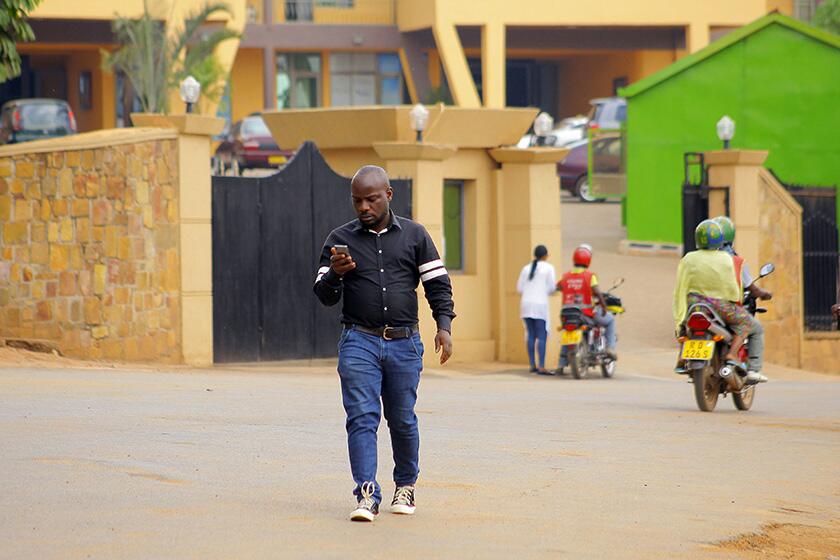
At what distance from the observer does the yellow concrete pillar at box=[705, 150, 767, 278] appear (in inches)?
900

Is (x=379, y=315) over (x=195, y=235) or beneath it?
beneath

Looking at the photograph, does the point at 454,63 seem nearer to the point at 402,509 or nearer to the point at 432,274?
the point at 432,274

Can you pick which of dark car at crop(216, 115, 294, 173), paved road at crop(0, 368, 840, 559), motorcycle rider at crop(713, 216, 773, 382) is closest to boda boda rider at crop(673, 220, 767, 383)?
motorcycle rider at crop(713, 216, 773, 382)

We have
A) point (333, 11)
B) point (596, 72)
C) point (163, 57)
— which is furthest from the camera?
point (596, 72)

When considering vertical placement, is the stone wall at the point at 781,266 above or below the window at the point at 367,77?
below

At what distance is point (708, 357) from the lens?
1363cm

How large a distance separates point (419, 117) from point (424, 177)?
2.60ft

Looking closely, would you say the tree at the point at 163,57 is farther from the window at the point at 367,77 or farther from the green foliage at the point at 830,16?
the green foliage at the point at 830,16

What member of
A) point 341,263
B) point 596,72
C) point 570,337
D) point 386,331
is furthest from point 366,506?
point 596,72

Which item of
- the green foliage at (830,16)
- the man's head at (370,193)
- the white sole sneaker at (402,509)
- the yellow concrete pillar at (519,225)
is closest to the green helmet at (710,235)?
the man's head at (370,193)

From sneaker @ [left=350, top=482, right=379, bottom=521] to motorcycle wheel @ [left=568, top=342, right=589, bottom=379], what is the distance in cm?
1163

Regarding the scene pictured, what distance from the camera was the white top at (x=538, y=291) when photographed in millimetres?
19484

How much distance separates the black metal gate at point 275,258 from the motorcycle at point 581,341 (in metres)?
2.77

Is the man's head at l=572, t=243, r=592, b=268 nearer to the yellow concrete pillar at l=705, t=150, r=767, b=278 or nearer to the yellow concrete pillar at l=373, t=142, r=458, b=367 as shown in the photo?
the yellow concrete pillar at l=373, t=142, r=458, b=367
